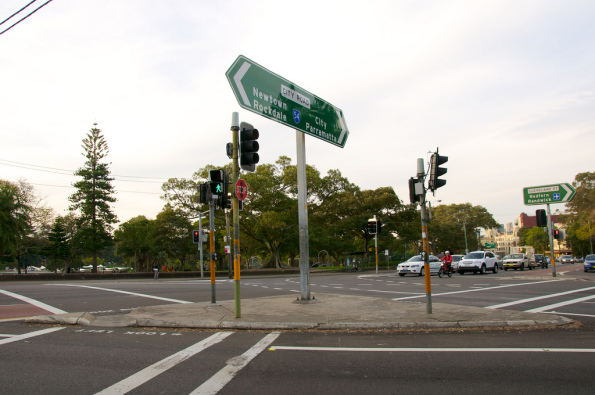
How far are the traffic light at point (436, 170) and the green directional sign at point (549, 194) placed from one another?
714 inches

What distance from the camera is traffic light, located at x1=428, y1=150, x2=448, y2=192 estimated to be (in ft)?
30.3

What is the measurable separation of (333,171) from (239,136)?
131 ft

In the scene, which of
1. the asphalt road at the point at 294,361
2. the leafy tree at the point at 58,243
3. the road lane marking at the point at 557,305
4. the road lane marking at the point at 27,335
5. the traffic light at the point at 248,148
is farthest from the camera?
the leafy tree at the point at 58,243

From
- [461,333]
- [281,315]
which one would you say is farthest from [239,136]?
[461,333]

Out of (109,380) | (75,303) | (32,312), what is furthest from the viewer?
(75,303)

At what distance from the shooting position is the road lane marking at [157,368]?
13.9ft

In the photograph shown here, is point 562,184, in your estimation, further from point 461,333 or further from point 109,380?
point 109,380

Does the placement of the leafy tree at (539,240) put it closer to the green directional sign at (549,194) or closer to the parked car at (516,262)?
the parked car at (516,262)

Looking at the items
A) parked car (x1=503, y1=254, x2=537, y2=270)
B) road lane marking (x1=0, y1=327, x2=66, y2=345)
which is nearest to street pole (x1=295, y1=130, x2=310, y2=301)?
road lane marking (x1=0, y1=327, x2=66, y2=345)

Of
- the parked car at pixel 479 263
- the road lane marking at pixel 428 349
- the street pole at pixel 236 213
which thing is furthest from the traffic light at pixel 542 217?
the street pole at pixel 236 213

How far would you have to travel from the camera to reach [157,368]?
5.01 metres

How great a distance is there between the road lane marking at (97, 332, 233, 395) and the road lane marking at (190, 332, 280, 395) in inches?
26.9

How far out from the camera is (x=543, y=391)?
13.4 feet

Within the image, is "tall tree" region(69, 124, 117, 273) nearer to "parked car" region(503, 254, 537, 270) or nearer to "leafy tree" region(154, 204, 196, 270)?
"leafy tree" region(154, 204, 196, 270)
